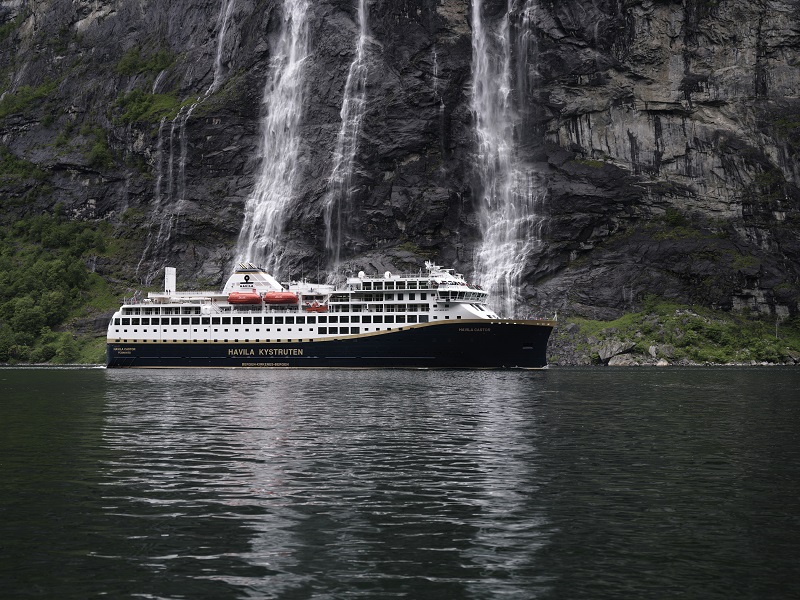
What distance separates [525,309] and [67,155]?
11173 centimetres

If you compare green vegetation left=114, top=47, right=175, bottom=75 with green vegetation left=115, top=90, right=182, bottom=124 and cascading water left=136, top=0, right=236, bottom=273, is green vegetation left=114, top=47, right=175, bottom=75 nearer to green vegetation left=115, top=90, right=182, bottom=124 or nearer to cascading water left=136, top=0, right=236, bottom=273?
green vegetation left=115, top=90, right=182, bottom=124

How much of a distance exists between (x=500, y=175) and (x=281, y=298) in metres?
61.7

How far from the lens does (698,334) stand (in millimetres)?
131000

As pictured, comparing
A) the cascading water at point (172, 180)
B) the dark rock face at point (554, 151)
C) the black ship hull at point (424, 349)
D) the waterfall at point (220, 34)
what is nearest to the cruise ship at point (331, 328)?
the black ship hull at point (424, 349)

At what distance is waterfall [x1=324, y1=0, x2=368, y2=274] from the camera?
15812 cm

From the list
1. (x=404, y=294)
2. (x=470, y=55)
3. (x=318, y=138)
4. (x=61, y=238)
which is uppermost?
(x=470, y=55)

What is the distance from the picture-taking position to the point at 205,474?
24766 millimetres

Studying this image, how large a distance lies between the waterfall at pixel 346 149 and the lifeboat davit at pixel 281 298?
42.3 meters

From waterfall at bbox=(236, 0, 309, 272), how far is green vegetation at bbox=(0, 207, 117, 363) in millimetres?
30087

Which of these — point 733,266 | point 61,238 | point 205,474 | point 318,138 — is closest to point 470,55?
point 318,138

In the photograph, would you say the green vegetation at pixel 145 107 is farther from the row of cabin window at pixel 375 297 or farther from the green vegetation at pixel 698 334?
the green vegetation at pixel 698 334

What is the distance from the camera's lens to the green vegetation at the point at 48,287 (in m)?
148

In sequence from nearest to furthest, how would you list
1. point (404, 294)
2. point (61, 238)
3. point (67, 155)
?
point (404, 294), point (61, 238), point (67, 155)

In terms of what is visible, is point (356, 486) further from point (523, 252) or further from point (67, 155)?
Result: point (67, 155)
